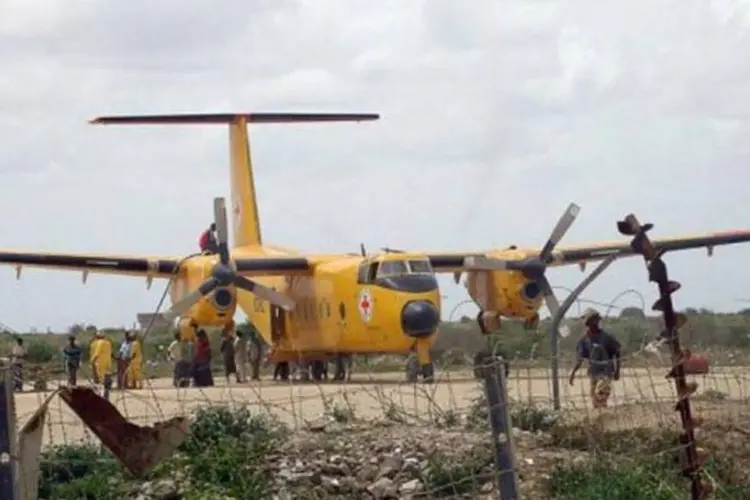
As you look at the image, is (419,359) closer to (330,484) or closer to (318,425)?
(318,425)

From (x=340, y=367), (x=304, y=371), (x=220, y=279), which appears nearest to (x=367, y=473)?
(x=220, y=279)

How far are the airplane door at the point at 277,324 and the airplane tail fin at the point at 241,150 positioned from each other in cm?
442

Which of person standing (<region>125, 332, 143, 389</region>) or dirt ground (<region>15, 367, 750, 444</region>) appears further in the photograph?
person standing (<region>125, 332, 143, 389</region>)

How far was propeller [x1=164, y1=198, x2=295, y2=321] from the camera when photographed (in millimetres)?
30469

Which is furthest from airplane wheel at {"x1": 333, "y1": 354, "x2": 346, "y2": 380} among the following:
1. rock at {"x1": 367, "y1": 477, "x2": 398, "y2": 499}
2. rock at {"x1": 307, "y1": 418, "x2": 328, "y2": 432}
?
rock at {"x1": 367, "y1": 477, "x2": 398, "y2": 499}

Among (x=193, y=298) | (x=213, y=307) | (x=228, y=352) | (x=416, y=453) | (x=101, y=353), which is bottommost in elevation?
(x=416, y=453)

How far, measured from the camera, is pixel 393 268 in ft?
90.9

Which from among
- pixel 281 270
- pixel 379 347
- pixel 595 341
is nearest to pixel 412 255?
pixel 379 347

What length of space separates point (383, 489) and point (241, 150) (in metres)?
28.4

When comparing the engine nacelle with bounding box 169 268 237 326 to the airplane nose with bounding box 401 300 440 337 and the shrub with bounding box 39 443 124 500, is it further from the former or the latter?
the shrub with bounding box 39 443 124 500

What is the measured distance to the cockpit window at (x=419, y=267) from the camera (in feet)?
91.2

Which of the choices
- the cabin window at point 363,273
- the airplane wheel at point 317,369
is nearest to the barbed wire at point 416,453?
the cabin window at point 363,273

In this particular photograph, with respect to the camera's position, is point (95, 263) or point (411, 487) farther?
point (95, 263)

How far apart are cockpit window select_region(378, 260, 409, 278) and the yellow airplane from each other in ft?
0.06
